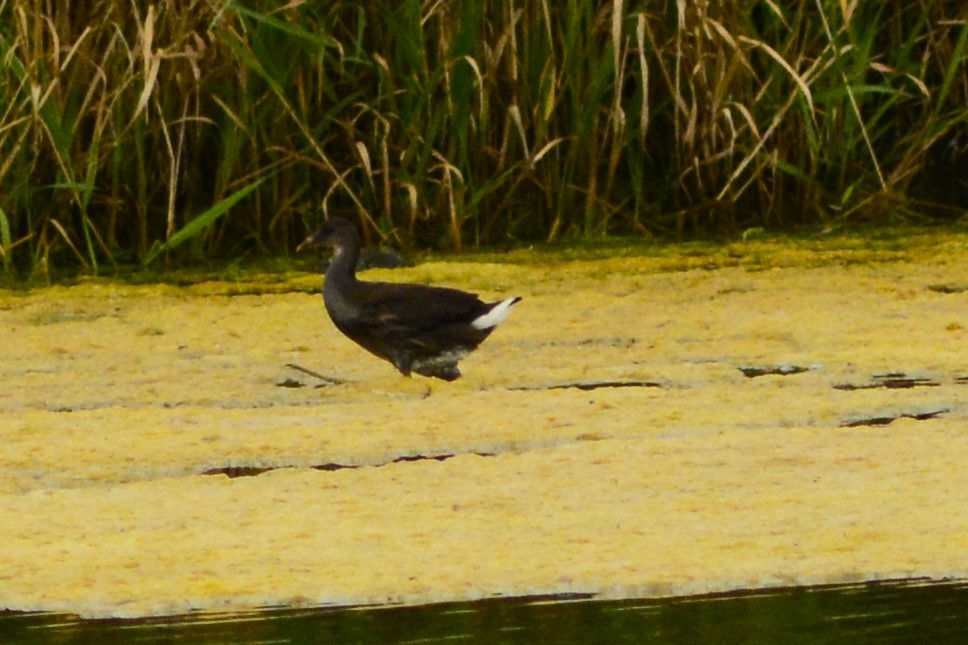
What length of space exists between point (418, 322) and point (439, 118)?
139 cm

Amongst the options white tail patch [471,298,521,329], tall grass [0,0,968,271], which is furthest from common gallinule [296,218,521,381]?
tall grass [0,0,968,271]

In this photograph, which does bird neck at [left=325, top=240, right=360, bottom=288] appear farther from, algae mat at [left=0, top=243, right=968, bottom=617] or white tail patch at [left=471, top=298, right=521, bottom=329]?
white tail patch at [left=471, top=298, right=521, bottom=329]

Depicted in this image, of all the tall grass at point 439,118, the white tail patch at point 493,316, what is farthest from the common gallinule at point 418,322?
the tall grass at point 439,118

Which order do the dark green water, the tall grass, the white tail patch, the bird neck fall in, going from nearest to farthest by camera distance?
the dark green water < the white tail patch < the bird neck < the tall grass

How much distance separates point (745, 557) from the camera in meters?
2.59

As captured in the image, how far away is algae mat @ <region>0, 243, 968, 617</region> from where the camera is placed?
2594 mm

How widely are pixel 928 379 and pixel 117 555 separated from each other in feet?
5.46

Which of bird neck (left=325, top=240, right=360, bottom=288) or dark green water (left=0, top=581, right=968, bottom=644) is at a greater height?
dark green water (left=0, top=581, right=968, bottom=644)

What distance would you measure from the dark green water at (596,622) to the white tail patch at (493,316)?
153 centimetres

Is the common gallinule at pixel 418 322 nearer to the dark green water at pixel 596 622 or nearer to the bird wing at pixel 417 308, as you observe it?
the bird wing at pixel 417 308

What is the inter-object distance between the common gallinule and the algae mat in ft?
0.25

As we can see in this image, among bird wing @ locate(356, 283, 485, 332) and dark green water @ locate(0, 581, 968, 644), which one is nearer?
dark green water @ locate(0, 581, 968, 644)

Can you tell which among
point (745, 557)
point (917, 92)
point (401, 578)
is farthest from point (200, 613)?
point (917, 92)

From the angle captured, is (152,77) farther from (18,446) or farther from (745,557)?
(745,557)
